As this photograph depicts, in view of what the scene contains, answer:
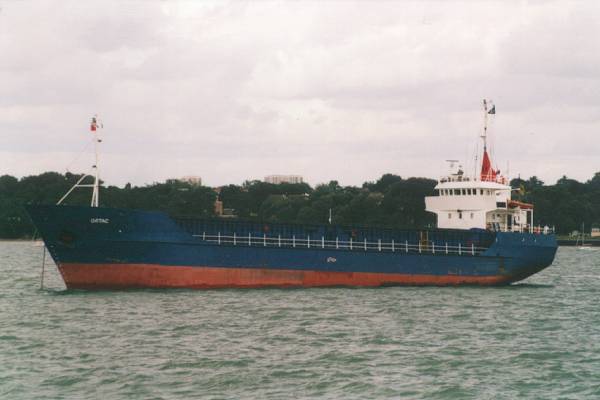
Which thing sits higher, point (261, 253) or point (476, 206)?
point (476, 206)

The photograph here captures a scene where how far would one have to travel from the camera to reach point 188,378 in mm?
20000

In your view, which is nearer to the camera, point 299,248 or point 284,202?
point 299,248

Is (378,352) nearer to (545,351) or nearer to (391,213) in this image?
(545,351)

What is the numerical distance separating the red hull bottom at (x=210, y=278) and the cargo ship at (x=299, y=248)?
4 cm

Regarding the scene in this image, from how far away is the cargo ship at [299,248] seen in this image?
34.2 m

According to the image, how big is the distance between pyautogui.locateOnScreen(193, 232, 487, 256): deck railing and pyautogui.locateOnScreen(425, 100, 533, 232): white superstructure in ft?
8.47

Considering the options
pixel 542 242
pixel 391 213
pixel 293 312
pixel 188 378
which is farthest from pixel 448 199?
pixel 391 213

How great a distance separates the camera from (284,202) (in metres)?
133

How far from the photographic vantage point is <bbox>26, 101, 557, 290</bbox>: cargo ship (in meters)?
34.2

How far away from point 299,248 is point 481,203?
12940 mm

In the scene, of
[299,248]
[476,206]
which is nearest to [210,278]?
[299,248]

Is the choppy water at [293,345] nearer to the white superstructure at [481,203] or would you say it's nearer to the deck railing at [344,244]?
the deck railing at [344,244]

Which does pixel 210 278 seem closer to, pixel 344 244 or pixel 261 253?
pixel 261 253

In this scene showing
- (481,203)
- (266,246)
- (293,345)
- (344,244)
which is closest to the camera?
(293,345)
